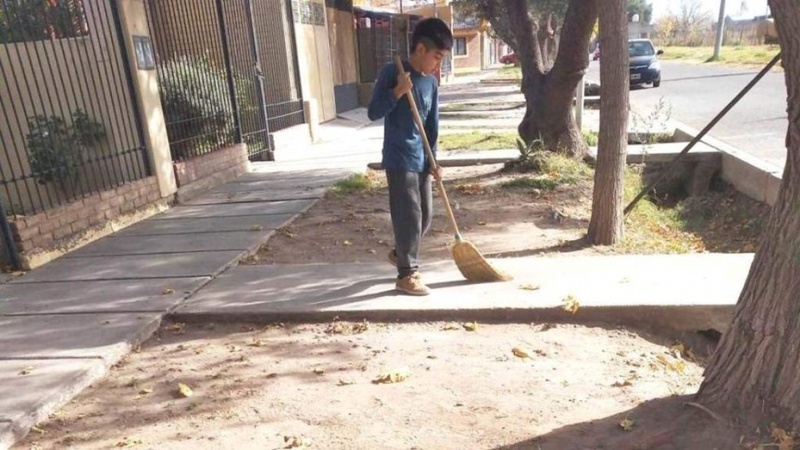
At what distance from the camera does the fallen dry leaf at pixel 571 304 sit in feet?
12.1

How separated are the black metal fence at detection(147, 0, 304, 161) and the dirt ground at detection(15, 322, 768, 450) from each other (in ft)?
16.1

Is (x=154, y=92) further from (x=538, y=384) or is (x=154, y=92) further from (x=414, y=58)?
(x=538, y=384)

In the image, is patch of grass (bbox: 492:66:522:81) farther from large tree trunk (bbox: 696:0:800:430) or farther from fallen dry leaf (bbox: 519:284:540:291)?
large tree trunk (bbox: 696:0:800:430)

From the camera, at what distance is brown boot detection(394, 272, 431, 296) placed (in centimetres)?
405

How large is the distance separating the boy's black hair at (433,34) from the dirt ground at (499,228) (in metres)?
1.88

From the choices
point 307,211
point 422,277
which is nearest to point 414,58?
point 422,277

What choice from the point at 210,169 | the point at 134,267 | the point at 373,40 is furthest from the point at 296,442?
the point at 373,40

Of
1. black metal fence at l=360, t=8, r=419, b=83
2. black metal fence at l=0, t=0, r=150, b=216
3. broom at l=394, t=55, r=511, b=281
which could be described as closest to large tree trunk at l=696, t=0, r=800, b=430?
broom at l=394, t=55, r=511, b=281

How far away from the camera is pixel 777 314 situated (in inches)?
89.7

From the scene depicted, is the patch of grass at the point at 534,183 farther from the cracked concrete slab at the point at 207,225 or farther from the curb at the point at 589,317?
the curb at the point at 589,317

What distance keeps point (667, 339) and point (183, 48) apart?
773 centimetres

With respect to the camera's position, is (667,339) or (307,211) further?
(307,211)

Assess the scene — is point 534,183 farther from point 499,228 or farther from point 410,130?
point 410,130

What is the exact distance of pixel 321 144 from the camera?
469 inches
